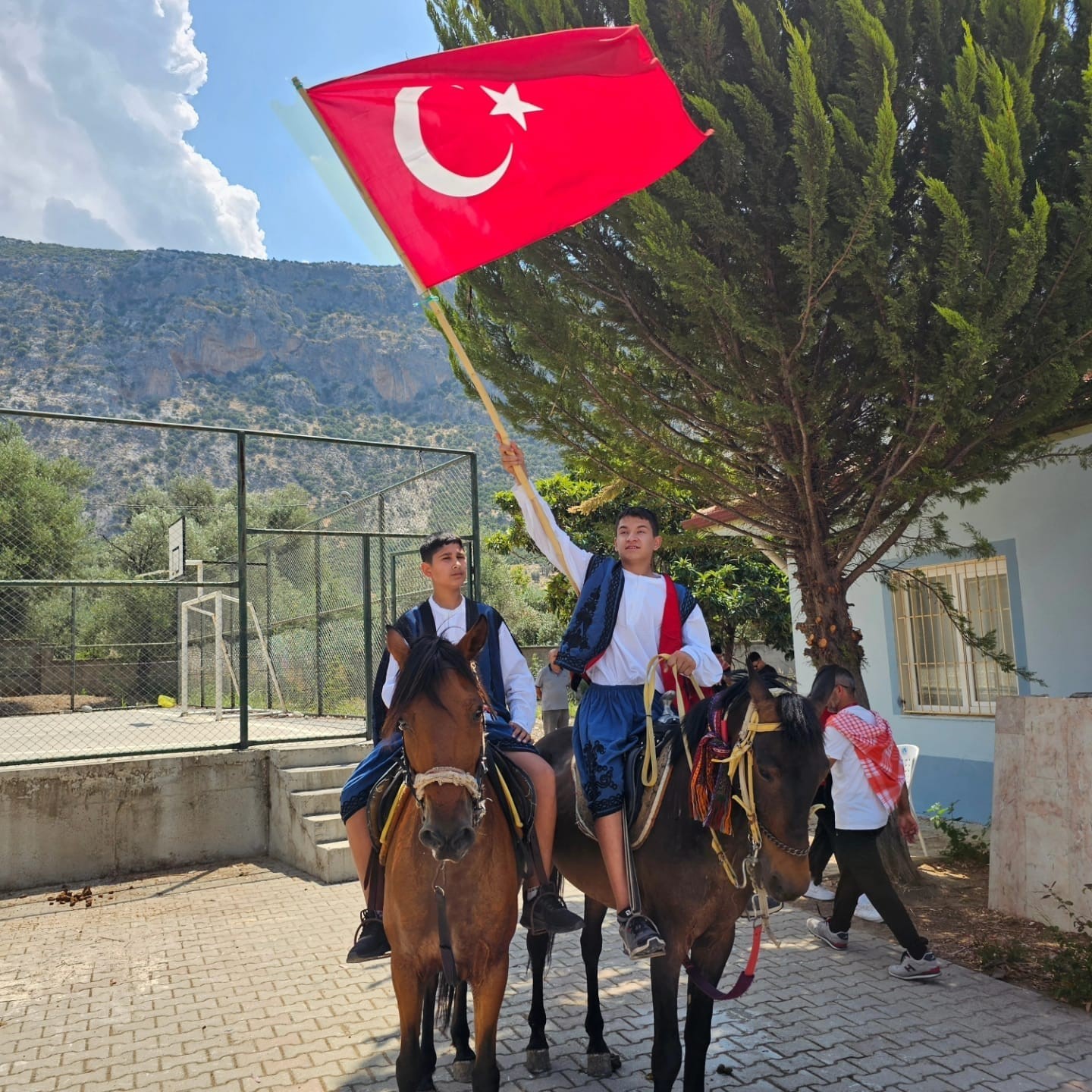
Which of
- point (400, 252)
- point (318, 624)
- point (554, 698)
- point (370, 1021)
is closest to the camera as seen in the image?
point (400, 252)

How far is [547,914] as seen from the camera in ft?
12.4

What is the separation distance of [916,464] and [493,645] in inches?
156

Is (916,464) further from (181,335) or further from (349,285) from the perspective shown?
(349,285)

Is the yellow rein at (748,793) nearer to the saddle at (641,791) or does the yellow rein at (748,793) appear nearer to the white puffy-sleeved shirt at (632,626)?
the saddle at (641,791)

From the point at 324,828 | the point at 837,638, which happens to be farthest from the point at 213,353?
the point at 837,638

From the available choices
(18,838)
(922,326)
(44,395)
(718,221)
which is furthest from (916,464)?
(44,395)

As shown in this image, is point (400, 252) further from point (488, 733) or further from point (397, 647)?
point (488, 733)

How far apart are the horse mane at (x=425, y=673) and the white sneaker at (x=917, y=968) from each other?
400 cm

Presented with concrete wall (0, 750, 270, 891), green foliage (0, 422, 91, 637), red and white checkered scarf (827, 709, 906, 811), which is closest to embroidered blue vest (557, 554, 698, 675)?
red and white checkered scarf (827, 709, 906, 811)

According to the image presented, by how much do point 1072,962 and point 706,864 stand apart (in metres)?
3.05

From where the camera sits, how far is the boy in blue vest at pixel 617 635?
397 cm

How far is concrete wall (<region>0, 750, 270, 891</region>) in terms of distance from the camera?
841cm

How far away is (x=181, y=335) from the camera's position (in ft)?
235

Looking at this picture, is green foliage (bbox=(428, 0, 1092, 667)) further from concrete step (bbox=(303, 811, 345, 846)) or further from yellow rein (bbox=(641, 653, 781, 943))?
concrete step (bbox=(303, 811, 345, 846))
